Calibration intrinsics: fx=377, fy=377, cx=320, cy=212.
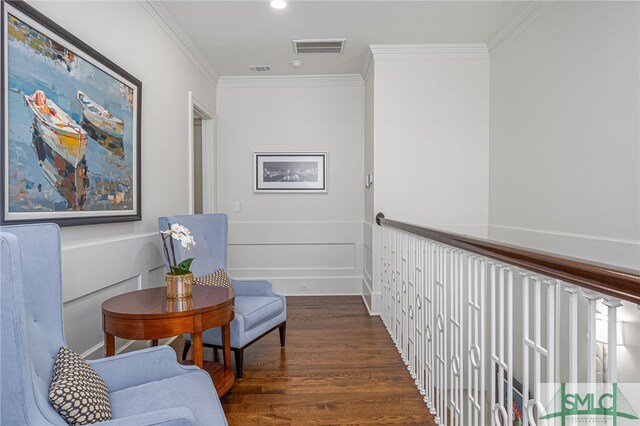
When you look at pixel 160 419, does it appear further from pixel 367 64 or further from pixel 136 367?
pixel 367 64

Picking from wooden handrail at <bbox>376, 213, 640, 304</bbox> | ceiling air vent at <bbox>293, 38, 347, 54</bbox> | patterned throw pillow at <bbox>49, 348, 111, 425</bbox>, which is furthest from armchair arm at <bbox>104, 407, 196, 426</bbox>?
ceiling air vent at <bbox>293, 38, 347, 54</bbox>

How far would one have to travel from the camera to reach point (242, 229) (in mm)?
4477

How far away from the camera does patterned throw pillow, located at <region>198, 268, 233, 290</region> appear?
8.57ft

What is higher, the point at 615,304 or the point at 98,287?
the point at 615,304

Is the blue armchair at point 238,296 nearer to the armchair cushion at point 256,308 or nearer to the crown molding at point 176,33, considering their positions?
the armchair cushion at point 256,308

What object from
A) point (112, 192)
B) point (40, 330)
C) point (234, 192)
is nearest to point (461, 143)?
point (234, 192)

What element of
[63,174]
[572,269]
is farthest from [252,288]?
[572,269]

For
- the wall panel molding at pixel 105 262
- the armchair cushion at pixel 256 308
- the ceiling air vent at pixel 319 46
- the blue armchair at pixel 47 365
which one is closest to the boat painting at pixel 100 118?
the wall panel molding at pixel 105 262

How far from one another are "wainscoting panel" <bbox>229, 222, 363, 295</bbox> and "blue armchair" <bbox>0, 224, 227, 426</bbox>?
2.92m

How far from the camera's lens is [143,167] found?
102 inches

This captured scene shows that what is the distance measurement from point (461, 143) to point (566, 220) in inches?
55.5

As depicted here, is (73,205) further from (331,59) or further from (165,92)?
(331,59)

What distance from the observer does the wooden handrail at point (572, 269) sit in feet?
2.30

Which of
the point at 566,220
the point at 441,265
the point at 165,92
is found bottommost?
the point at 441,265
